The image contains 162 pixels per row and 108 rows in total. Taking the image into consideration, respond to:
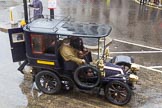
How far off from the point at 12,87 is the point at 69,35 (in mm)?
2447

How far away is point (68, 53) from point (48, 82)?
40.7 inches

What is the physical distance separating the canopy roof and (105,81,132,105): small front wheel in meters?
1.32

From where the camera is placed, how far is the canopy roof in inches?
285

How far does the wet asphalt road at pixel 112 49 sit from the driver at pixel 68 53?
107 cm

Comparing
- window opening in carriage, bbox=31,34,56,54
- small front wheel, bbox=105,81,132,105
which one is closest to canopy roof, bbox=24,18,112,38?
window opening in carriage, bbox=31,34,56,54

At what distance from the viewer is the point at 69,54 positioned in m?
7.49

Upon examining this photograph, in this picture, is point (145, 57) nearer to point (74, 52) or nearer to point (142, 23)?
point (74, 52)

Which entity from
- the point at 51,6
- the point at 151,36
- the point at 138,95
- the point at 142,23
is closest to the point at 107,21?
the point at 142,23

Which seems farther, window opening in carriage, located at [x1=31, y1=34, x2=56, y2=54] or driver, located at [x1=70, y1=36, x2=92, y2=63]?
driver, located at [x1=70, y1=36, x2=92, y2=63]

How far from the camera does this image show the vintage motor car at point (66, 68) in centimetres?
732

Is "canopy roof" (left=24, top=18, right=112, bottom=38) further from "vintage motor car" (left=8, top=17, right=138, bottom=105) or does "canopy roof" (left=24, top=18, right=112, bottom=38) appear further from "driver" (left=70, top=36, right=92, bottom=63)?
"driver" (left=70, top=36, right=92, bottom=63)

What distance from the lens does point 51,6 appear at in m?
11.1

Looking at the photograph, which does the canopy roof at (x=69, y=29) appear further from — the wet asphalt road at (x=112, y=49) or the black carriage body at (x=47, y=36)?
the wet asphalt road at (x=112, y=49)

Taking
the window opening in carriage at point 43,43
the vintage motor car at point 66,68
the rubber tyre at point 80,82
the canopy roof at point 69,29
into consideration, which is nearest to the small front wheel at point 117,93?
the vintage motor car at point 66,68
